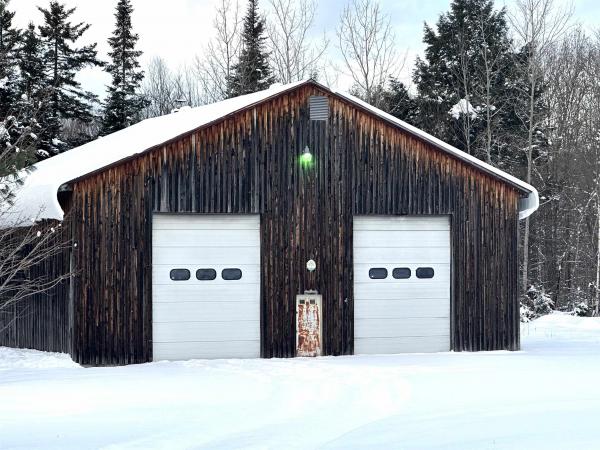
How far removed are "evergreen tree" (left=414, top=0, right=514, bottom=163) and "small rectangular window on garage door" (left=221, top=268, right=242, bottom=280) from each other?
21.4 meters

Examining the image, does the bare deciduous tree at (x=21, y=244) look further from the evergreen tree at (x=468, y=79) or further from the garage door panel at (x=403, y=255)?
the evergreen tree at (x=468, y=79)

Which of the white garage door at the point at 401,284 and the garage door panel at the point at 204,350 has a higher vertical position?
the white garage door at the point at 401,284

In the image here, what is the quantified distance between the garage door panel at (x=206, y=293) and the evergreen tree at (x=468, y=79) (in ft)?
70.3

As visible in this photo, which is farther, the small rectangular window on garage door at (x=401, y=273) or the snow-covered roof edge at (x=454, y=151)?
the small rectangular window on garage door at (x=401, y=273)

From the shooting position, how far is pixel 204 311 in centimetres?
1756

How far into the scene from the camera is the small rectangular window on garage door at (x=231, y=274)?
58.1 feet

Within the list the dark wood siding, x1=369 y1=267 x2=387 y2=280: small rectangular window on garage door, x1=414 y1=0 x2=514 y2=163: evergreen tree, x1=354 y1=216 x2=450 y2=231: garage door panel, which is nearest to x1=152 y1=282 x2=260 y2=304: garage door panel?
the dark wood siding

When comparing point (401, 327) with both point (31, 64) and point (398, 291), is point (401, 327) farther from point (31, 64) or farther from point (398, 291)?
point (31, 64)

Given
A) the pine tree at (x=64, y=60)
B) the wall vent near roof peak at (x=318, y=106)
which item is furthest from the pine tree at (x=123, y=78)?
the wall vent near roof peak at (x=318, y=106)

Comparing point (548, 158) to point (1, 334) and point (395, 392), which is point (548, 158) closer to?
point (1, 334)

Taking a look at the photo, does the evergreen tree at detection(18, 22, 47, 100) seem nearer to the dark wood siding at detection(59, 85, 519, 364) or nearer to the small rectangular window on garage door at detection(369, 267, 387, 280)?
the dark wood siding at detection(59, 85, 519, 364)

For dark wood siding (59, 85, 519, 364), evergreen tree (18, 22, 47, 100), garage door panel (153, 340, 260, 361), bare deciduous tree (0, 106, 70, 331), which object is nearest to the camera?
bare deciduous tree (0, 106, 70, 331)

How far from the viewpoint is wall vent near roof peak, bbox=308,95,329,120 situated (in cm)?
1822

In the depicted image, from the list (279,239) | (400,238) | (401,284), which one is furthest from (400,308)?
(279,239)
